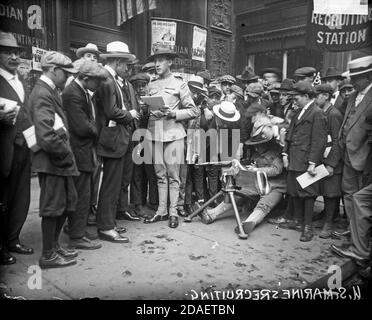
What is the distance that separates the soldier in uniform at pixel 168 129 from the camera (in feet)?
14.4

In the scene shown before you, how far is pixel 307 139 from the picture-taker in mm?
4145

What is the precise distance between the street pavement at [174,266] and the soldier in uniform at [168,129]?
1.51 ft

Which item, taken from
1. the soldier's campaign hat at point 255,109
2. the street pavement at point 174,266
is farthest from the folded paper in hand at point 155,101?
the street pavement at point 174,266

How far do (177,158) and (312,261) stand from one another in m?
1.98

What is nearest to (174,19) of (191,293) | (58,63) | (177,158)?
(177,158)

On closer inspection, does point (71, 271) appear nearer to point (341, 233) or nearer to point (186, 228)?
point (186, 228)

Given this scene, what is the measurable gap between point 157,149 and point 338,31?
2.62 meters

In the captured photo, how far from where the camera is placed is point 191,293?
2.88m

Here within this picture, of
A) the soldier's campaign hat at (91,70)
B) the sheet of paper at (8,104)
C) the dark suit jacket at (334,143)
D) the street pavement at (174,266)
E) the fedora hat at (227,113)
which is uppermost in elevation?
the soldier's campaign hat at (91,70)

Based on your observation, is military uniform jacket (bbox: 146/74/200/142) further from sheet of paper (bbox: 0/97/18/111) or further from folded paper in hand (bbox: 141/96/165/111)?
sheet of paper (bbox: 0/97/18/111)

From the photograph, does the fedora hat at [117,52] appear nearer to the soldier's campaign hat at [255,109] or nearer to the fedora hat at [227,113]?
the fedora hat at [227,113]

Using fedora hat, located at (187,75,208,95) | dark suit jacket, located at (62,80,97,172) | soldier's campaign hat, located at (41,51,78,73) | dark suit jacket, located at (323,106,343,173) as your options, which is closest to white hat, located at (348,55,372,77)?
dark suit jacket, located at (323,106,343,173)

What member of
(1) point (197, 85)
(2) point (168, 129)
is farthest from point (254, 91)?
(2) point (168, 129)

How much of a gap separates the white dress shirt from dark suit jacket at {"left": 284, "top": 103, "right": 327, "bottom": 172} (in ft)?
10.0
